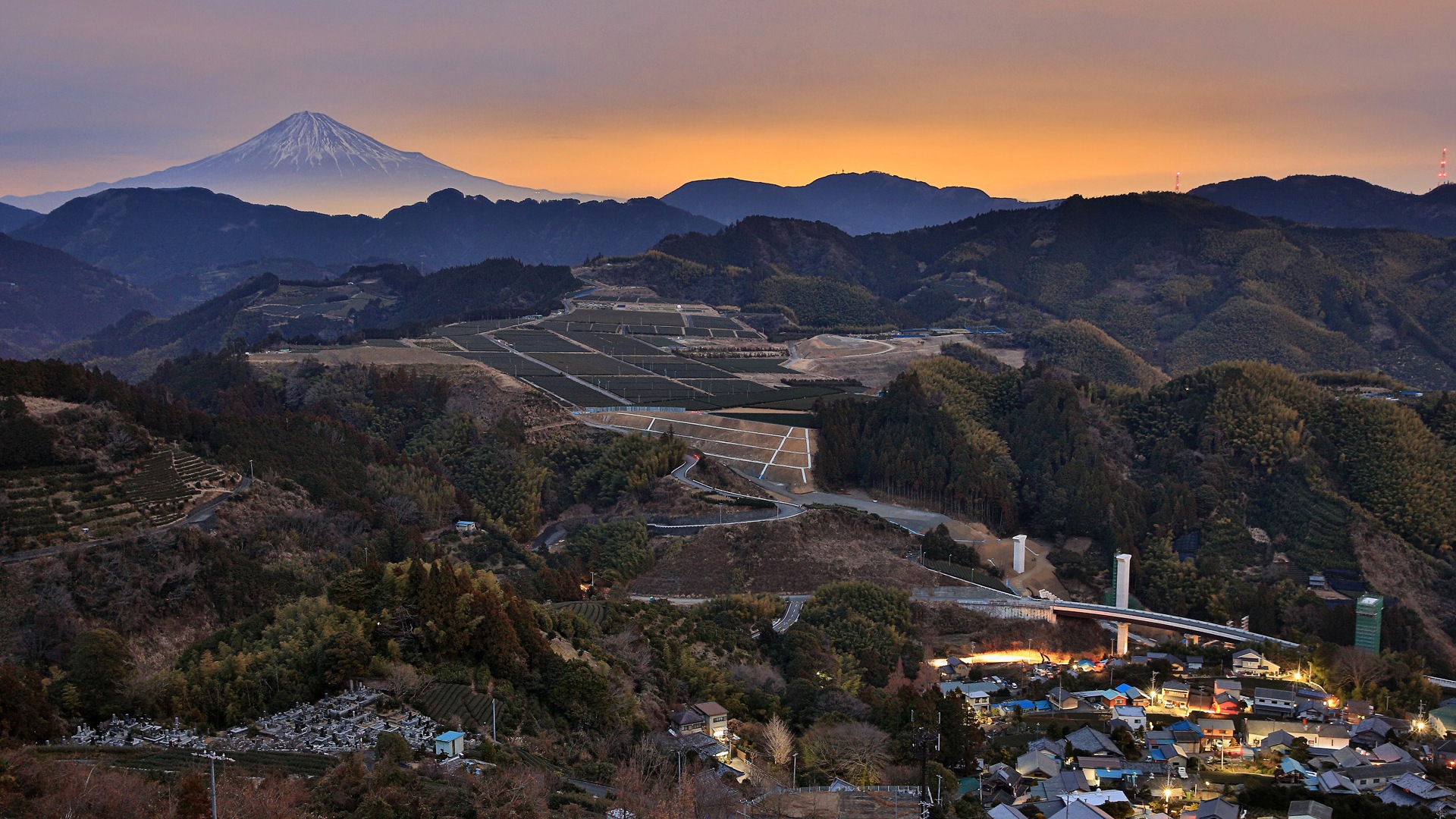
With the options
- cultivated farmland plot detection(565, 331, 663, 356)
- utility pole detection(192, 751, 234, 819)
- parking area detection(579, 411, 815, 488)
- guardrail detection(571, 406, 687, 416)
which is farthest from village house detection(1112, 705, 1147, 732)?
cultivated farmland plot detection(565, 331, 663, 356)

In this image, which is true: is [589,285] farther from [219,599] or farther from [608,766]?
[608,766]

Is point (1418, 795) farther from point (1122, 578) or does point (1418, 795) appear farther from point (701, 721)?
point (1122, 578)

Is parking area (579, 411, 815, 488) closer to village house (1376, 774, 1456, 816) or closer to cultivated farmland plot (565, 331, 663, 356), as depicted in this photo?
cultivated farmland plot (565, 331, 663, 356)

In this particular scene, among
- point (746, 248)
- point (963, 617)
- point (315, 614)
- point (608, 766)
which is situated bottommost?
point (963, 617)

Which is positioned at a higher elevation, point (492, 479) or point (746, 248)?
point (746, 248)

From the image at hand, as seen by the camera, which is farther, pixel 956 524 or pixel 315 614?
pixel 956 524

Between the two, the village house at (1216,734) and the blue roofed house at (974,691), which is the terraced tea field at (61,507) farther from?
the village house at (1216,734)

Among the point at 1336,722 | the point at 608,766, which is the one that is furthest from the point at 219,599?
the point at 1336,722
